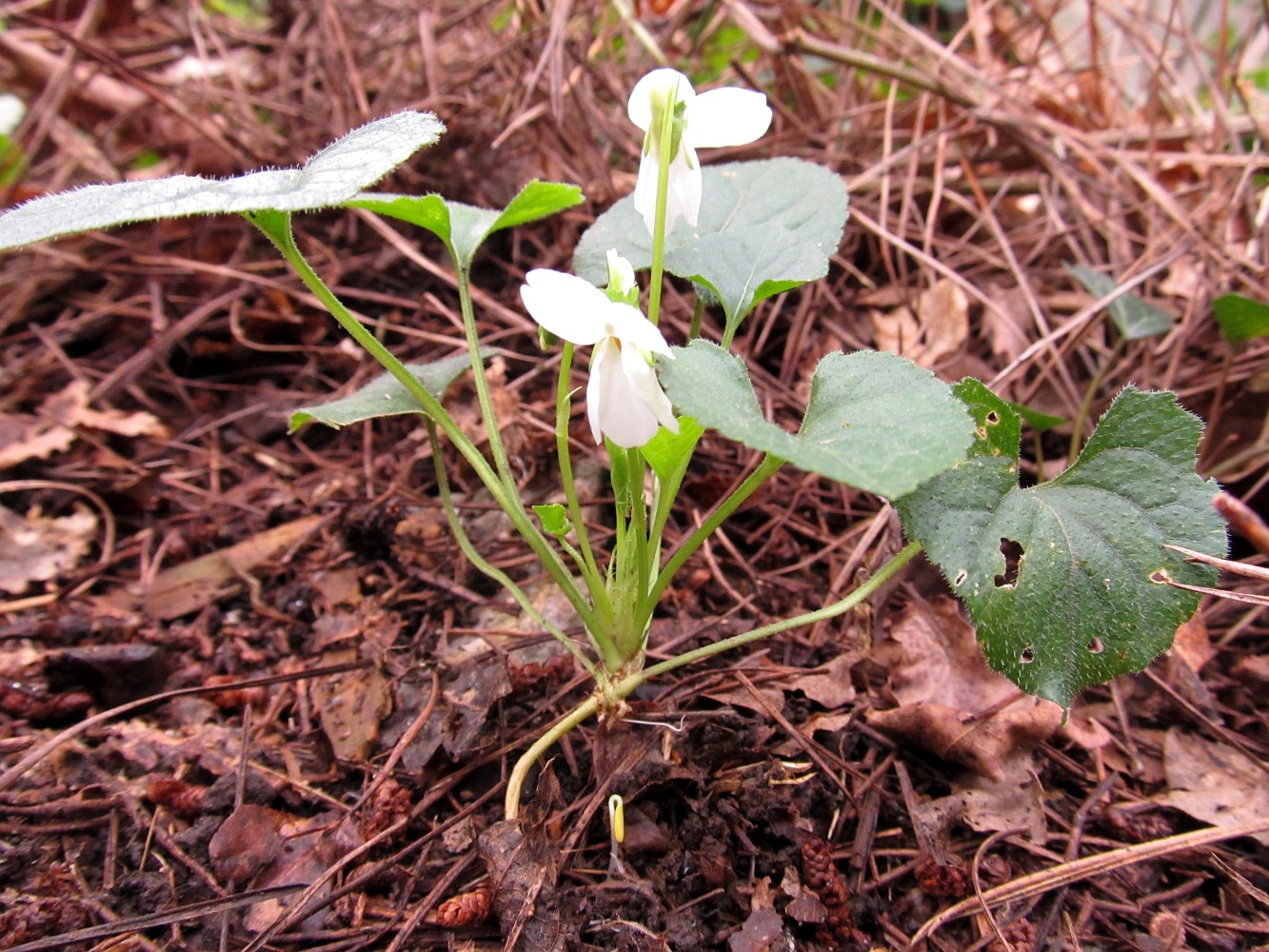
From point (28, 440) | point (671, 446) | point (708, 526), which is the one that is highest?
point (671, 446)

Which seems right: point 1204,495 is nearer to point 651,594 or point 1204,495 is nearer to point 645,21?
point 651,594

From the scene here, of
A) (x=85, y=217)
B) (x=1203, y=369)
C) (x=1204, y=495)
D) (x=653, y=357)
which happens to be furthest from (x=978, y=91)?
(x=85, y=217)

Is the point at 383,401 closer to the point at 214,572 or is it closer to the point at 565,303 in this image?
the point at 565,303

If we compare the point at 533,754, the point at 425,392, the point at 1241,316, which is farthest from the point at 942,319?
the point at 533,754

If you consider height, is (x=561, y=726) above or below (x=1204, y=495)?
below

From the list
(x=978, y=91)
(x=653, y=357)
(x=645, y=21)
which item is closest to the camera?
(x=653, y=357)

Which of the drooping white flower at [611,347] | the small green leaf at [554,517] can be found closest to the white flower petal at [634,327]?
the drooping white flower at [611,347]
